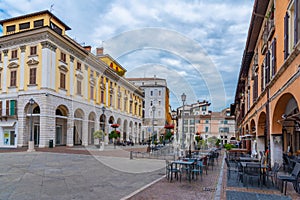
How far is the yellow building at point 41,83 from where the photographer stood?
27453 mm

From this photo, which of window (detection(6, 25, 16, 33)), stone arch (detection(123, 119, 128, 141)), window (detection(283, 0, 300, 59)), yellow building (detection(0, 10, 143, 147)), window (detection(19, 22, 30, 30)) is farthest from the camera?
stone arch (detection(123, 119, 128, 141))

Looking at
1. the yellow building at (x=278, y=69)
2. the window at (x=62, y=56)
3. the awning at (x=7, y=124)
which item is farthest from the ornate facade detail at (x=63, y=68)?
the yellow building at (x=278, y=69)

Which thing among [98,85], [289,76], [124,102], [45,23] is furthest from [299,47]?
[124,102]

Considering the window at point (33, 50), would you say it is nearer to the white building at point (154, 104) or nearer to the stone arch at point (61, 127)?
the stone arch at point (61, 127)

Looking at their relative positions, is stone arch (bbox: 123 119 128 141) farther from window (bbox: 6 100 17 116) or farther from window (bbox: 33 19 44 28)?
window (bbox: 33 19 44 28)

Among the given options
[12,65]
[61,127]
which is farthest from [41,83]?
[61,127]

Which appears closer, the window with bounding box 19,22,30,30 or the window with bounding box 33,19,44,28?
the window with bounding box 33,19,44,28

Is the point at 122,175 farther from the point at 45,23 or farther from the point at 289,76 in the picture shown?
the point at 45,23

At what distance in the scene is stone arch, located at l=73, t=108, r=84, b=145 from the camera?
34.3 m

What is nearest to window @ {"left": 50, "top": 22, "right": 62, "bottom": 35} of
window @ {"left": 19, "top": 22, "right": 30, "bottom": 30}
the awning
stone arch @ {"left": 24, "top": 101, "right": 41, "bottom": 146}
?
window @ {"left": 19, "top": 22, "right": 30, "bottom": 30}

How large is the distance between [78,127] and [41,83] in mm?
9177

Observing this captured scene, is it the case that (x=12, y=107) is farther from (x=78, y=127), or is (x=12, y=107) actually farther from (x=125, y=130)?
(x=125, y=130)

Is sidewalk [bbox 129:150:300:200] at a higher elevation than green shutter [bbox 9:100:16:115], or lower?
lower

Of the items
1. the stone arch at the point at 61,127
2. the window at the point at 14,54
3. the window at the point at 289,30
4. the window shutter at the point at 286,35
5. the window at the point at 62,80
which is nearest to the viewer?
the window at the point at 289,30
